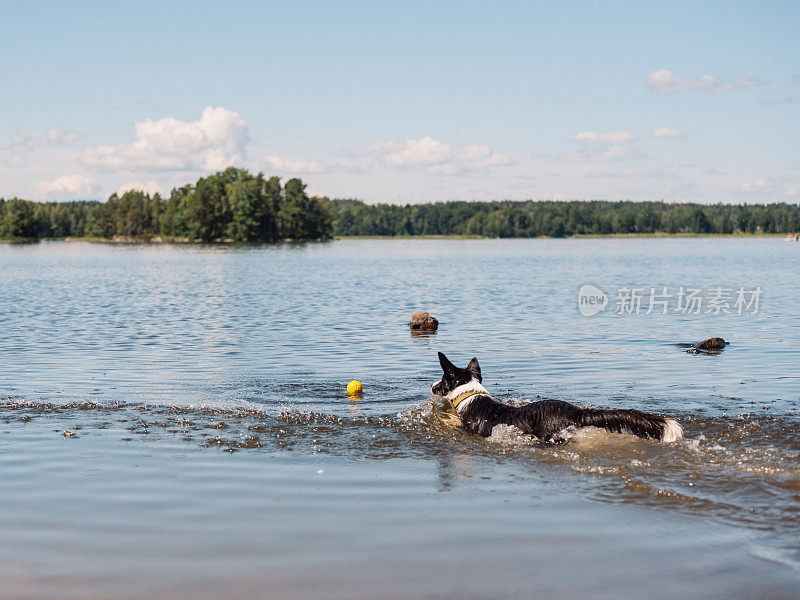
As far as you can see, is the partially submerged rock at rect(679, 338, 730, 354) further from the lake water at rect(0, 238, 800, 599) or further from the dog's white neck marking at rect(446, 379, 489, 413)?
the dog's white neck marking at rect(446, 379, 489, 413)

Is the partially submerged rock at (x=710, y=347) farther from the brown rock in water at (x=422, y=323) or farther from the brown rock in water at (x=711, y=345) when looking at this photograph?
the brown rock in water at (x=422, y=323)

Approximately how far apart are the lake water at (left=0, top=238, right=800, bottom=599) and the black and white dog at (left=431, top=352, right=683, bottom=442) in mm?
193

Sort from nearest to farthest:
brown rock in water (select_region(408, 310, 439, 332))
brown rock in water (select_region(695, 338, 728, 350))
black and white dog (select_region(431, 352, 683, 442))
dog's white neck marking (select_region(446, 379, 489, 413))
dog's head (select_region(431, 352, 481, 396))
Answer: black and white dog (select_region(431, 352, 683, 442)), dog's white neck marking (select_region(446, 379, 489, 413)), dog's head (select_region(431, 352, 481, 396)), brown rock in water (select_region(695, 338, 728, 350)), brown rock in water (select_region(408, 310, 439, 332))

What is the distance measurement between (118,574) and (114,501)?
1905 mm

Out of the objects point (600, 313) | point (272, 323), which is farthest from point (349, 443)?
point (600, 313)

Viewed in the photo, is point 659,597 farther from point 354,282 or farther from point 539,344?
point 354,282

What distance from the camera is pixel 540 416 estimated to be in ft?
32.0

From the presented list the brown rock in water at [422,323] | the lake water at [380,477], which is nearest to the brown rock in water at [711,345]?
the lake water at [380,477]

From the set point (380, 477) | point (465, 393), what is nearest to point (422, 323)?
point (465, 393)

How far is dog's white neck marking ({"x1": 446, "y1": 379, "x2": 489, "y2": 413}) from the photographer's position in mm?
10766

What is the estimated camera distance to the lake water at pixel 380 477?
5816 millimetres

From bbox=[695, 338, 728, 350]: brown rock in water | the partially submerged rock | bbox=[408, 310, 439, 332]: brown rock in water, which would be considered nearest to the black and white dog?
the partially submerged rock

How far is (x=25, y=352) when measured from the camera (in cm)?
1972

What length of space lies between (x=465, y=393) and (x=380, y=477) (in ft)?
8.73
